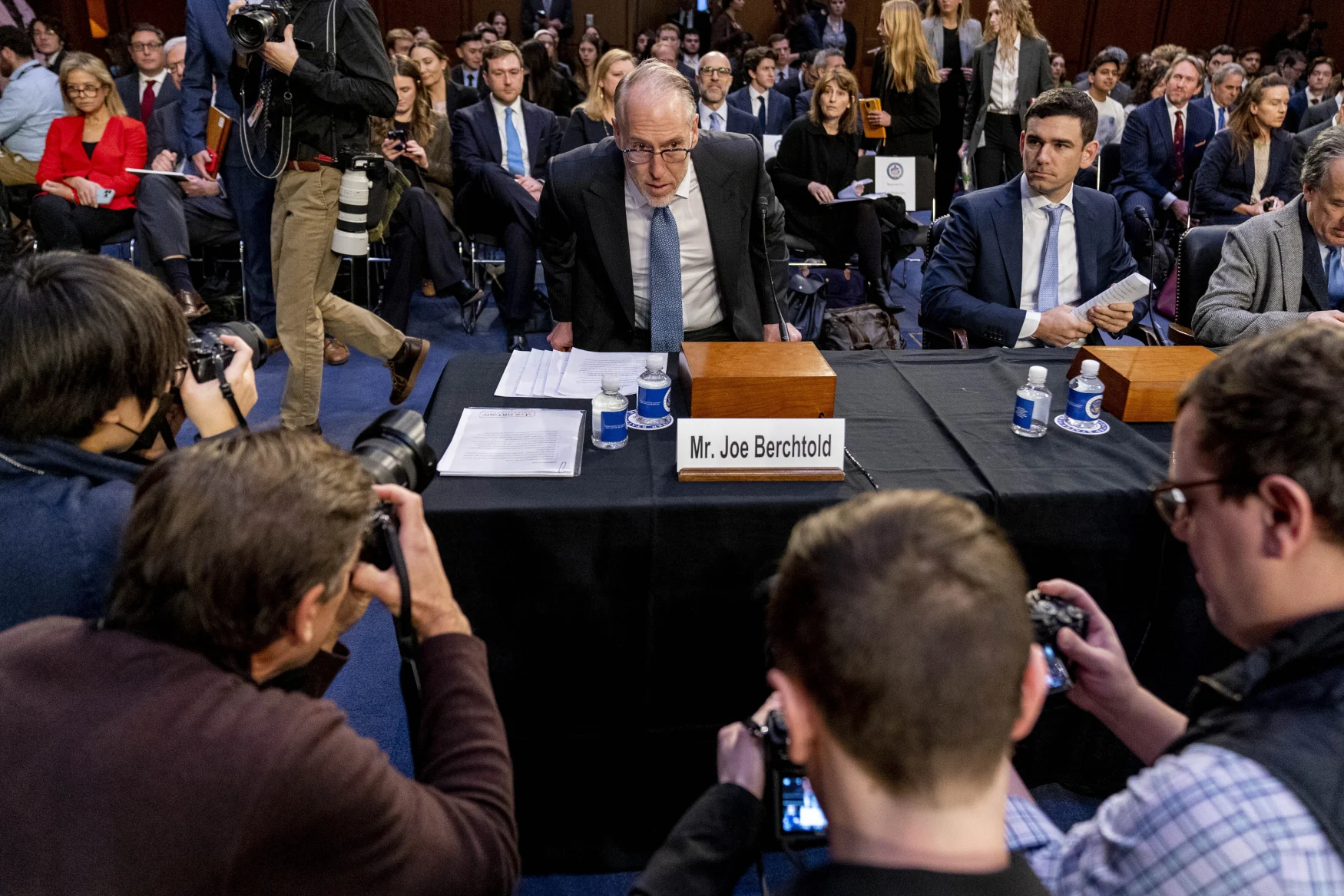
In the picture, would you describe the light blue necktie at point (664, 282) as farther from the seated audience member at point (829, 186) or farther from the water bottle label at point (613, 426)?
the seated audience member at point (829, 186)

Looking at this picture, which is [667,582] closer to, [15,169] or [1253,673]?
[1253,673]

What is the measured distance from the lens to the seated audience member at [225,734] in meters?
0.78

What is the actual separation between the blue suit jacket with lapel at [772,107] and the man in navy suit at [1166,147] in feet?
7.20

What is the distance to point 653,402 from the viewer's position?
178 centimetres

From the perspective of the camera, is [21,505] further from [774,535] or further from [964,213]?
[964,213]

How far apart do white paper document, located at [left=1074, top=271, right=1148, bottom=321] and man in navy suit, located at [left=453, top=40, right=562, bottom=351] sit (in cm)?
262

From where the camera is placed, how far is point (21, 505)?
1097 millimetres

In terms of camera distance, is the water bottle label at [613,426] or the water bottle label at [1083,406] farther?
the water bottle label at [1083,406]

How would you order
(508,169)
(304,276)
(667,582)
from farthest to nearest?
(508,169), (304,276), (667,582)

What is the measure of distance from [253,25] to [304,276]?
77 cm

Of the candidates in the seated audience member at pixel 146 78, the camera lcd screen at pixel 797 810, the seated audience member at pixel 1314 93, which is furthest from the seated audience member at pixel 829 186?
the seated audience member at pixel 1314 93

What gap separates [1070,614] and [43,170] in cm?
500

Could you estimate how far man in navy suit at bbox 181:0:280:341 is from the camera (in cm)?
324

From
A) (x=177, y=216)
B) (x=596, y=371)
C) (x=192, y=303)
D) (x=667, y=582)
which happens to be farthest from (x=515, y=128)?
(x=667, y=582)
